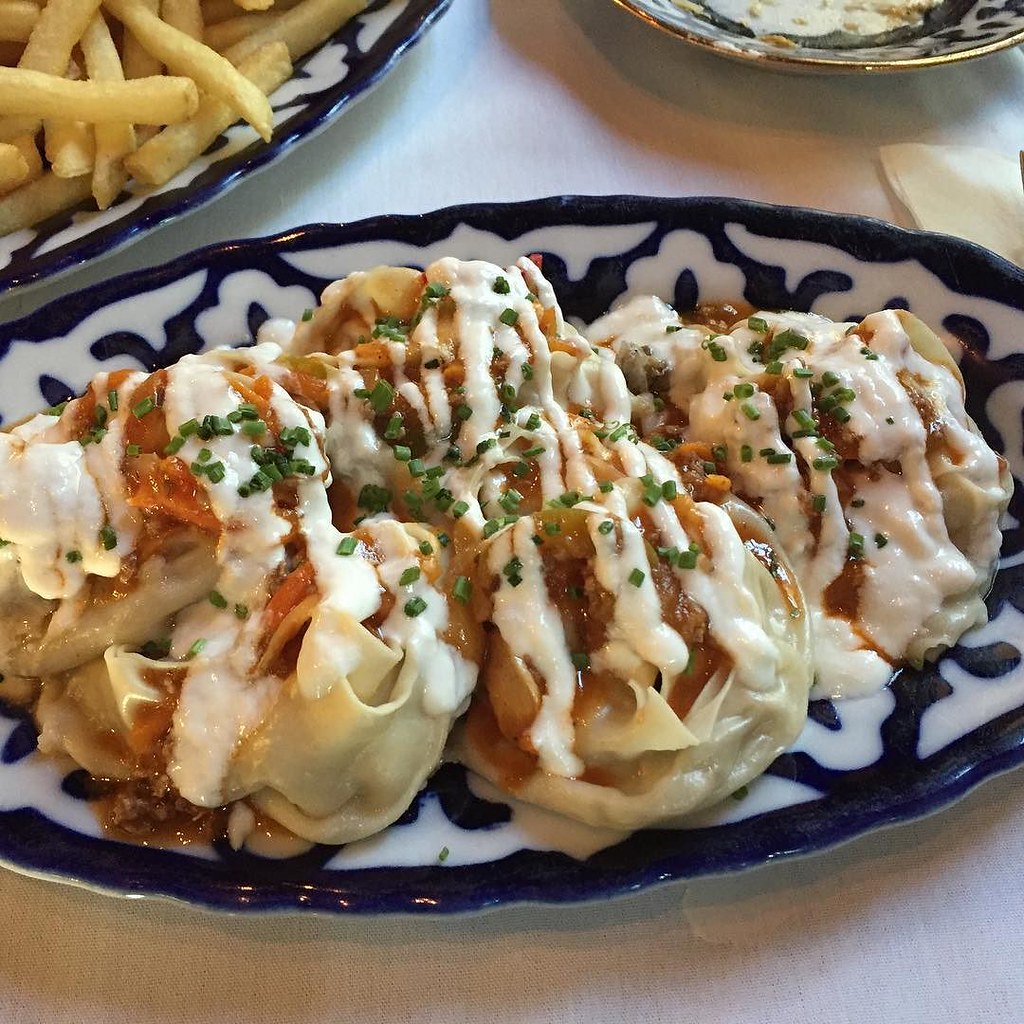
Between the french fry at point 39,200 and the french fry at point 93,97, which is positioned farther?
the french fry at point 39,200

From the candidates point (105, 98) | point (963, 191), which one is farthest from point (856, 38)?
point (105, 98)

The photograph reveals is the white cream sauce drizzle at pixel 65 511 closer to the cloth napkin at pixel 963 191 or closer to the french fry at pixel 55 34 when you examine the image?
the french fry at pixel 55 34

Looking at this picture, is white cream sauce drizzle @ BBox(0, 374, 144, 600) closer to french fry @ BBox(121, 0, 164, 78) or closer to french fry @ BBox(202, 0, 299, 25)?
french fry @ BBox(121, 0, 164, 78)

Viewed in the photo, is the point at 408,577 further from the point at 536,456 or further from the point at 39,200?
the point at 39,200

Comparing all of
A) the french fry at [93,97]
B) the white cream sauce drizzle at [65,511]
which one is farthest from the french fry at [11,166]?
the white cream sauce drizzle at [65,511]

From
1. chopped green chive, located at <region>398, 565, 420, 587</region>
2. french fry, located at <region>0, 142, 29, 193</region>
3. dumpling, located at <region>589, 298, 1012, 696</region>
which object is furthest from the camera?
french fry, located at <region>0, 142, 29, 193</region>

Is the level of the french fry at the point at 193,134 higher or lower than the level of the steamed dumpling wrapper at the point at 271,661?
higher

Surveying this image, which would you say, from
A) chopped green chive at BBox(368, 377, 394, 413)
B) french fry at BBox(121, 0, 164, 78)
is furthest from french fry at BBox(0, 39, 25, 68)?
chopped green chive at BBox(368, 377, 394, 413)
